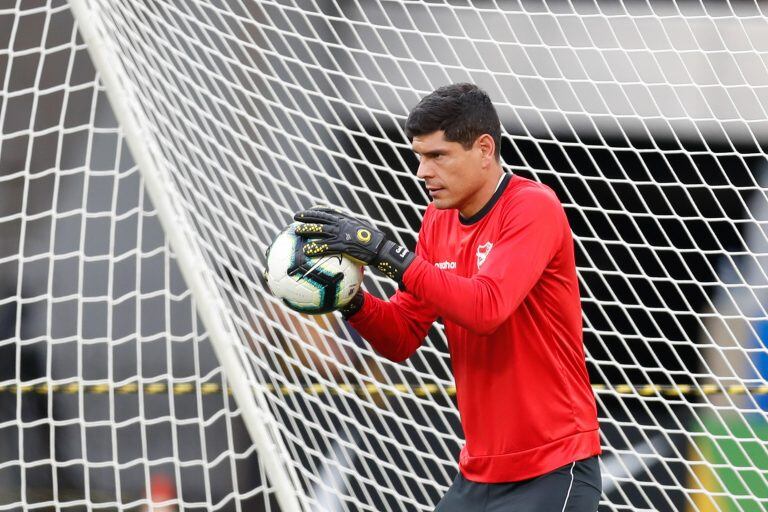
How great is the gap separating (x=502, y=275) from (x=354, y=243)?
310mm

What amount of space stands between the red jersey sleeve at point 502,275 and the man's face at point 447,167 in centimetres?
11

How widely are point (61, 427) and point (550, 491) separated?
3166 millimetres

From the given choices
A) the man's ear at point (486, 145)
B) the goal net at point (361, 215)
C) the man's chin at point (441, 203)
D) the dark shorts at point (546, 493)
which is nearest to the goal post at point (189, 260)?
the dark shorts at point (546, 493)

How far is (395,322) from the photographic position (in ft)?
6.93

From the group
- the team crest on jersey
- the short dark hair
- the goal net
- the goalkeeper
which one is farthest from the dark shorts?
the goal net

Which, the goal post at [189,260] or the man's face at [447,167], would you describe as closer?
the man's face at [447,167]

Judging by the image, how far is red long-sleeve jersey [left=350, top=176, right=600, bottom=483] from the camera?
1827 millimetres

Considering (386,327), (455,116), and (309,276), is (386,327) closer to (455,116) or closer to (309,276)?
(309,276)

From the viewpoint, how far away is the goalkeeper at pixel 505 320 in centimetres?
187

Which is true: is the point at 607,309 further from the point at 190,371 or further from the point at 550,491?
the point at 550,491

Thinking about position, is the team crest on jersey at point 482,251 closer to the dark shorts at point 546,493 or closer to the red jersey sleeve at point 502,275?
the red jersey sleeve at point 502,275

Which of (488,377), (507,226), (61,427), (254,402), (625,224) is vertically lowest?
(61,427)

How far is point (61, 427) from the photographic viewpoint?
4.39 meters

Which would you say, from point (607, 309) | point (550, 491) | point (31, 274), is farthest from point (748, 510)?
point (31, 274)
